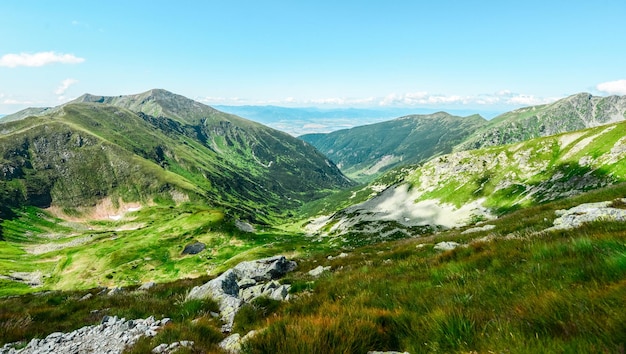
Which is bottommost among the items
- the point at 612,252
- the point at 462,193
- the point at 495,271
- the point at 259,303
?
the point at 462,193

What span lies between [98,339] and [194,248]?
136877 mm

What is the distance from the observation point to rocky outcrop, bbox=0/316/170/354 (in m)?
8.02

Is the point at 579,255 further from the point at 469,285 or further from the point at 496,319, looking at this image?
the point at 496,319

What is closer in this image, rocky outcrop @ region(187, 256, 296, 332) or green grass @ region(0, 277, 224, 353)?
green grass @ region(0, 277, 224, 353)

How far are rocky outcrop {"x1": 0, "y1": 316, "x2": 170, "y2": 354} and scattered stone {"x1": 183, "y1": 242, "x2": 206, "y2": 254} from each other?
133476 millimetres

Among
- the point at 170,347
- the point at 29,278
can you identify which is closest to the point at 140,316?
the point at 170,347

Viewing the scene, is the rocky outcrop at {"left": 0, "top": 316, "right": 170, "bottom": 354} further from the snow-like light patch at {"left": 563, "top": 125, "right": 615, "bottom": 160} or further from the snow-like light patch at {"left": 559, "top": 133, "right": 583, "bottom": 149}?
the snow-like light patch at {"left": 559, "top": 133, "right": 583, "bottom": 149}

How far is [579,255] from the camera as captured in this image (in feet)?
18.7

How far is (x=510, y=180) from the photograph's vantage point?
15712 centimetres

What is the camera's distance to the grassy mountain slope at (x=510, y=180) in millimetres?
116625

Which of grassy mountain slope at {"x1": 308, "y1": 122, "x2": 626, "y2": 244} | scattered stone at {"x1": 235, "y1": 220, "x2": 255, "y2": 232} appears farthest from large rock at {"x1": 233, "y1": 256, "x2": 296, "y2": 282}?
scattered stone at {"x1": 235, "y1": 220, "x2": 255, "y2": 232}

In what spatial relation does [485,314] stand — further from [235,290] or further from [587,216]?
[587,216]

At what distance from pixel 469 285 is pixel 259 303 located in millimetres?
6399

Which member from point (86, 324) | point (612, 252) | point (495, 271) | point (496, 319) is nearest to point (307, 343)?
point (496, 319)
